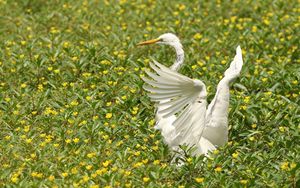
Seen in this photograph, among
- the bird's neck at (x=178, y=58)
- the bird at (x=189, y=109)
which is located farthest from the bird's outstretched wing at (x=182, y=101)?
the bird's neck at (x=178, y=58)

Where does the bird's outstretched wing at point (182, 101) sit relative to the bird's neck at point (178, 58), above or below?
below

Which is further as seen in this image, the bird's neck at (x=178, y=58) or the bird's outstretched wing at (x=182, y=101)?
the bird's neck at (x=178, y=58)

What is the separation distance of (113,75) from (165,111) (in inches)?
66.7

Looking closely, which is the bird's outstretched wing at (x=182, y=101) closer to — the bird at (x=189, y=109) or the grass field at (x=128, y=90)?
the bird at (x=189, y=109)

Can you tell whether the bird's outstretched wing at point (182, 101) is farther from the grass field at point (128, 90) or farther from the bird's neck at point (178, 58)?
the bird's neck at point (178, 58)

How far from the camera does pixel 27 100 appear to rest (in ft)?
23.1

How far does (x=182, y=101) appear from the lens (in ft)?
19.1

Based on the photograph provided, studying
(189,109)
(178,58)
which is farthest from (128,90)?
(189,109)

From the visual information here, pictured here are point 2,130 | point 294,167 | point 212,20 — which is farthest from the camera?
point 212,20

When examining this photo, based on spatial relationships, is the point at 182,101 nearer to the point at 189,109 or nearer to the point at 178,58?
the point at 189,109

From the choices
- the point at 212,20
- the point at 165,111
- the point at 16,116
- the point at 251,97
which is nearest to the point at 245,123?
the point at 251,97

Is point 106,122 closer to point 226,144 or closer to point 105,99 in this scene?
point 105,99

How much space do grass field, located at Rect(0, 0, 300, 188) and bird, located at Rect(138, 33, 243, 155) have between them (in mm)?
149

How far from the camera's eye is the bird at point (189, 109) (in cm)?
569
